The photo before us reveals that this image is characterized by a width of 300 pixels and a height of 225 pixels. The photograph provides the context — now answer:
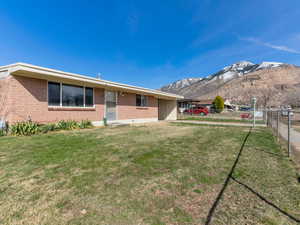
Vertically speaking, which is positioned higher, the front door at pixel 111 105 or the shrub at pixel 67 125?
the front door at pixel 111 105

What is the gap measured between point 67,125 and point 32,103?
6.53ft

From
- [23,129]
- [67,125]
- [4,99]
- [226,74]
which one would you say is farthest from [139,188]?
[226,74]

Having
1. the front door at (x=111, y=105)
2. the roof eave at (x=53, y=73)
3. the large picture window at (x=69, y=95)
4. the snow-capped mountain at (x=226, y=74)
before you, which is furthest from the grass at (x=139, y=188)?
the snow-capped mountain at (x=226, y=74)

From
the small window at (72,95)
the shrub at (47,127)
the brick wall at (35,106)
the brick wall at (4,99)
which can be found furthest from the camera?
the small window at (72,95)

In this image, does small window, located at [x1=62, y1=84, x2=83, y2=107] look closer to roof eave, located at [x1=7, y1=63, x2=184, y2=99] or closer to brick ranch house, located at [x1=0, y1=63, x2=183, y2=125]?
brick ranch house, located at [x1=0, y1=63, x2=183, y2=125]

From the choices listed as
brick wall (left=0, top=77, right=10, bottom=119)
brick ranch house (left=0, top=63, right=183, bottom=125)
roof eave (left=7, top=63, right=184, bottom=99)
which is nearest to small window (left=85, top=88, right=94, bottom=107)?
brick ranch house (left=0, top=63, right=183, bottom=125)

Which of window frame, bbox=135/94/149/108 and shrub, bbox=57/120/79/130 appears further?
window frame, bbox=135/94/149/108

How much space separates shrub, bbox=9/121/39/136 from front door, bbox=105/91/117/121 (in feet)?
15.8

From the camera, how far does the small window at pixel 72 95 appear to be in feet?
28.1

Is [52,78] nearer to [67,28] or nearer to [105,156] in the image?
[105,156]

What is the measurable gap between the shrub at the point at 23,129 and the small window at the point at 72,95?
6.66 ft

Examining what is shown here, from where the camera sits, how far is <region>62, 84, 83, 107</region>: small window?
8570mm

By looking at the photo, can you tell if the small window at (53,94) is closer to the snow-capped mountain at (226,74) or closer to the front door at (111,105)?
the front door at (111,105)

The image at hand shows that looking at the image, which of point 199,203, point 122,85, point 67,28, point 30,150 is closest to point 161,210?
point 199,203
